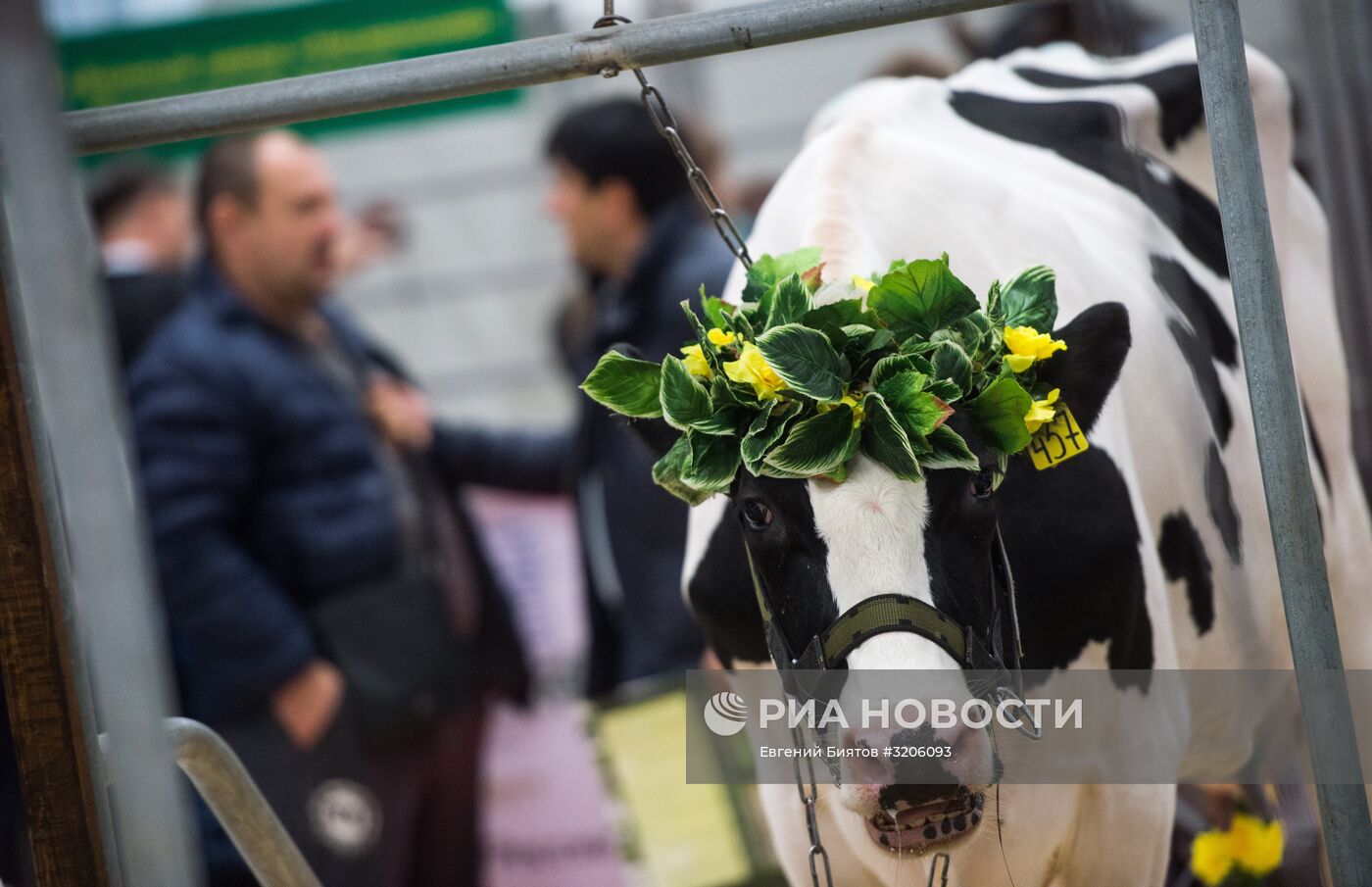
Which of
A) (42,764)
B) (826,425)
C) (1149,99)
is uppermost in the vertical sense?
(1149,99)

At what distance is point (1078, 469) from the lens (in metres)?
2.09

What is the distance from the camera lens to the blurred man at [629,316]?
3.60m

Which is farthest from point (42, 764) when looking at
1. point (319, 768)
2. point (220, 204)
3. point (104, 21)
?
point (104, 21)

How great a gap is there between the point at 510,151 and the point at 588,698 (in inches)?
73.1

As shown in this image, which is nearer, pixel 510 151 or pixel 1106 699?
pixel 1106 699

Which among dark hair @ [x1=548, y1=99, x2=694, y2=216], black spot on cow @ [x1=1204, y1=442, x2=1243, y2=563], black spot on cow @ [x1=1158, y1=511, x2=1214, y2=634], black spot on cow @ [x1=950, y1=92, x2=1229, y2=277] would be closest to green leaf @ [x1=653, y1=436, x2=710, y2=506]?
black spot on cow @ [x1=1158, y1=511, x2=1214, y2=634]

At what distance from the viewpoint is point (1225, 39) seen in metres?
1.59

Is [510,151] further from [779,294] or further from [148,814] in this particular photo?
[148,814]

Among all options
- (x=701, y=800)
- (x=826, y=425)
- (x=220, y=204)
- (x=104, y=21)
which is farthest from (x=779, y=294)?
(x=104, y=21)

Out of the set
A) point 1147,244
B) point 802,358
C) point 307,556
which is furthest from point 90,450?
point 307,556

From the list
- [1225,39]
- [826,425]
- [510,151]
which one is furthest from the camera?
[510,151]

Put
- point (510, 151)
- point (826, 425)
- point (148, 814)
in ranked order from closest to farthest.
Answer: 1. point (148, 814)
2. point (826, 425)
3. point (510, 151)

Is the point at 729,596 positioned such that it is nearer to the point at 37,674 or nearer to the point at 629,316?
the point at 37,674

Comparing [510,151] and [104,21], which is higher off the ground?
[104,21]
